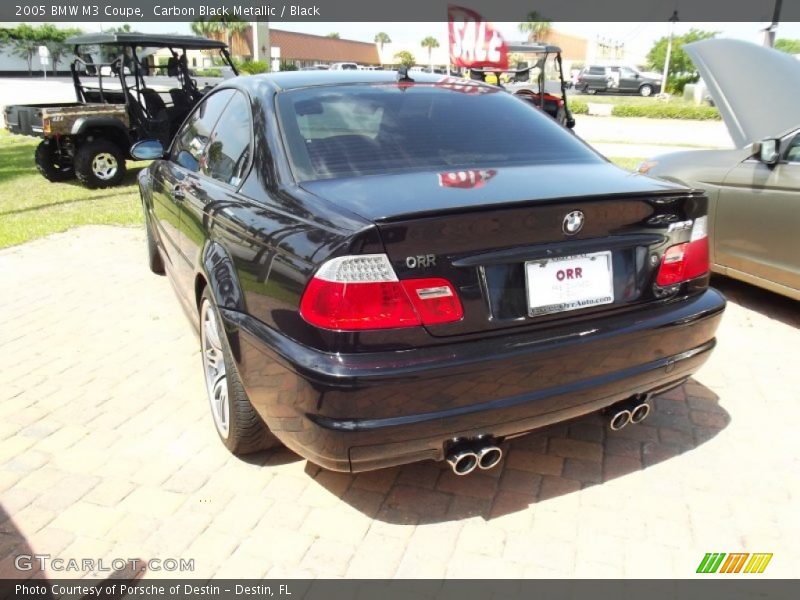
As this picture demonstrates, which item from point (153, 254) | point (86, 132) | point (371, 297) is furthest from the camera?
point (86, 132)

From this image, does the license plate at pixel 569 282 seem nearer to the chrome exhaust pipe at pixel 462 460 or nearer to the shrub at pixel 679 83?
the chrome exhaust pipe at pixel 462 460

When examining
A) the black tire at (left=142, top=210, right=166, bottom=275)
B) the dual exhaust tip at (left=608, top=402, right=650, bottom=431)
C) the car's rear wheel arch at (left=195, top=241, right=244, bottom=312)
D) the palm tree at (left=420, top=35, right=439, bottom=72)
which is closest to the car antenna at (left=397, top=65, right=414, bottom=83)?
the car's rear wheel arch at (left=195, top=241, right=244, bottom=312)

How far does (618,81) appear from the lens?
133 ft

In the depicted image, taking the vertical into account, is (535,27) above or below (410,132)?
above

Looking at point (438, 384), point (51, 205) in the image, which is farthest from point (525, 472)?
point (51, 205)

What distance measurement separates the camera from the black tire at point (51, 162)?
10.3 meters

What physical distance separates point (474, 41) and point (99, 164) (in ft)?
24.1

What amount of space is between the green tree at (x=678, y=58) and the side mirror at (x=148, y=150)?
38936mm

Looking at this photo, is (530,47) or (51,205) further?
(530,47)

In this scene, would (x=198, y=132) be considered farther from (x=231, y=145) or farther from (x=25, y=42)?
(x=25, y=42)

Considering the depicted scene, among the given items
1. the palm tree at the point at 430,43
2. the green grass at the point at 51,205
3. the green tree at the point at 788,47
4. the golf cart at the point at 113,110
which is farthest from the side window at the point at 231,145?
the palm tree at the point at 430,43

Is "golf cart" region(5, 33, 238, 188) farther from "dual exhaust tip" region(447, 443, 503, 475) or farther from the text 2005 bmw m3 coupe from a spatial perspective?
"dual exhaust tip" region(447, 443, 503, 475)

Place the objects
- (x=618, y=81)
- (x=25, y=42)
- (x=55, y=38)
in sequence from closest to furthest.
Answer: (x=618, y=81) < (x=25, y=42) < (x=55, y=38)

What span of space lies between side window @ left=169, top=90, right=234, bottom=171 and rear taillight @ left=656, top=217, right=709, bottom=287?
2.32 meters
